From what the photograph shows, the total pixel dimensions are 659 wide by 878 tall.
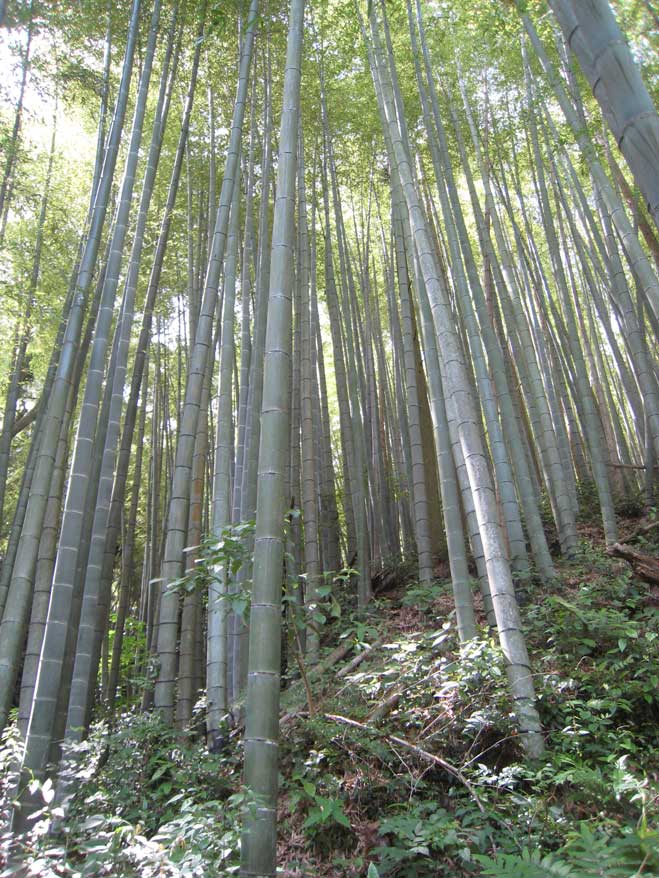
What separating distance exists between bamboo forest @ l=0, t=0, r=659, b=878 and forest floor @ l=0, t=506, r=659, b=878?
0.6 inches

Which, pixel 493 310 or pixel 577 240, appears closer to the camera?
pixel 577 240

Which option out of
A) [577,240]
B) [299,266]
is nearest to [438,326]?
[299,266]

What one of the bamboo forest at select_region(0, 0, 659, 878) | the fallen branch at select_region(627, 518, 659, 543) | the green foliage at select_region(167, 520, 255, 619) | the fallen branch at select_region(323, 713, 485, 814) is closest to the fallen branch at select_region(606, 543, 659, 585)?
the bamboo forest at select_region(0, 0, 659, 878)

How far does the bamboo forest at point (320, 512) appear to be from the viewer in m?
2.05

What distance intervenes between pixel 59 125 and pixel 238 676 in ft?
22.1

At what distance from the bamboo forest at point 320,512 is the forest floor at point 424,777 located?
2 cm

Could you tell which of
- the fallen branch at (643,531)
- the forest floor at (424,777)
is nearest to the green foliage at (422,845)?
the forest floor at (424,777)

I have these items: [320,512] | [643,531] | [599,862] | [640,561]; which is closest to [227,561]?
[599,862]

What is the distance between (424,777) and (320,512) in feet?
13.4

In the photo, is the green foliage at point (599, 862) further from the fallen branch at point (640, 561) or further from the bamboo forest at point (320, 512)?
the fallen branch at point (640, 561)

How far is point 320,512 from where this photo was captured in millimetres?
6602

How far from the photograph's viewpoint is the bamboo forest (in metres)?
2.05

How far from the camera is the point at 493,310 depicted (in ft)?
22.6

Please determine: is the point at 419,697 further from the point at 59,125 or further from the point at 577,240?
the point at 59,125
